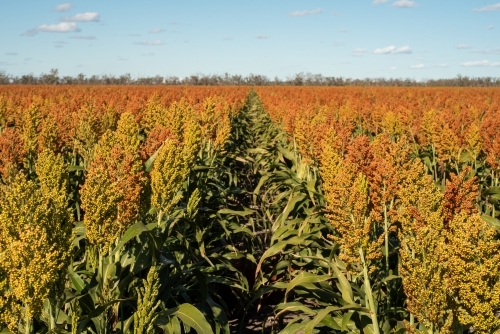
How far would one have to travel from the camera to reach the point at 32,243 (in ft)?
6.19

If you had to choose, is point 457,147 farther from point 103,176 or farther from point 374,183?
point 103,176

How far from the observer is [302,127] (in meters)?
5.72

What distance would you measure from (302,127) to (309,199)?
0.82m

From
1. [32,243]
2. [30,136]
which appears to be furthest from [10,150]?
[32,243]

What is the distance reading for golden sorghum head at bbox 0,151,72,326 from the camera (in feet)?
6.03

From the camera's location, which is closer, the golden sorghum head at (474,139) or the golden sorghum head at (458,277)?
the golden sorghum head at (458,277)

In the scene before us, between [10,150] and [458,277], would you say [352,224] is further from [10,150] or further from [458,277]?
[10,150]

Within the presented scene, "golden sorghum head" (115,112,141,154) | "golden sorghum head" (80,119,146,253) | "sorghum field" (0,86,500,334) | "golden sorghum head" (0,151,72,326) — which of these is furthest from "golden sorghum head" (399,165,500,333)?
"golden sorghum head" (115,112,141,154)

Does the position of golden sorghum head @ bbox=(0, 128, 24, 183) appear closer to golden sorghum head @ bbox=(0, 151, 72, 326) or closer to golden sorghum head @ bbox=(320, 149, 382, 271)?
golden sorghum head @ bbox=(0, 151, 72, 326)

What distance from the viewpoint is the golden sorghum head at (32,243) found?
1.84 metres

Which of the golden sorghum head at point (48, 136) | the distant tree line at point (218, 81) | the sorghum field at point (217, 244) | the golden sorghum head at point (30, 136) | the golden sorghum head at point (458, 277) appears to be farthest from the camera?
the distant tree line at point (218, 81)

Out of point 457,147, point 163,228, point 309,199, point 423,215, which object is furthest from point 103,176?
point 457,147

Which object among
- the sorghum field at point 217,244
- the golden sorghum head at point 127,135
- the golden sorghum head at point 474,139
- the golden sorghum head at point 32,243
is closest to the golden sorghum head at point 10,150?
the sorghum field at point 217,244

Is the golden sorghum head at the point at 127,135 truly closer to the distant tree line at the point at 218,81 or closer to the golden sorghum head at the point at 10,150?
the golden sorghum head at the point at 10,150
